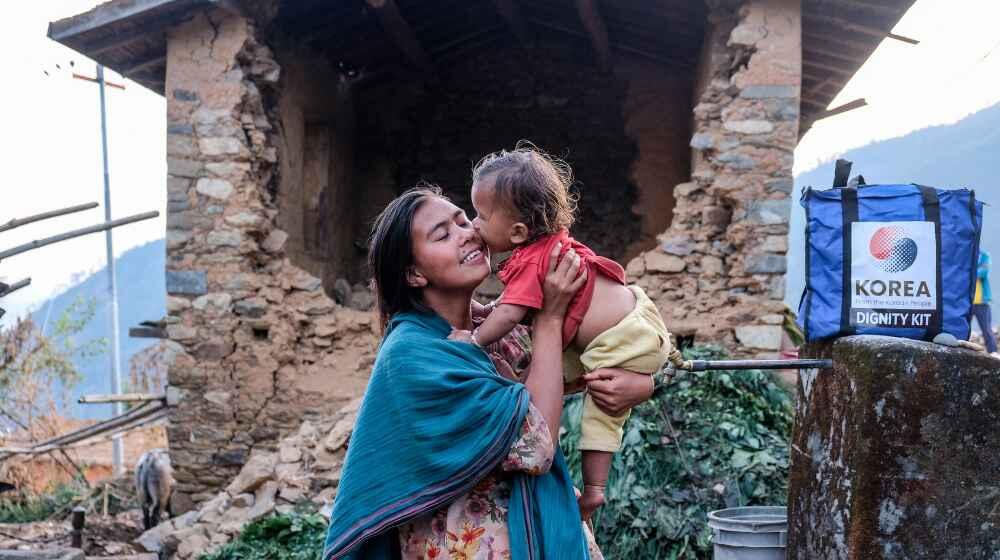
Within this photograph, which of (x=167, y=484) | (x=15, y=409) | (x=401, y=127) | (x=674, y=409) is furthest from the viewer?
(x=15, y=409)

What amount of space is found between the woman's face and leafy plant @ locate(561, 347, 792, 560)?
3024mm

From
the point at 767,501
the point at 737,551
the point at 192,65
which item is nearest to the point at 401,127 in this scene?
the point at 192,65

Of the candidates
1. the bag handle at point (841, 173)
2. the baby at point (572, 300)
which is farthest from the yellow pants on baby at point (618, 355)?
the bag handle at point (841, 173)

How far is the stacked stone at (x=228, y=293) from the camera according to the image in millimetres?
7000

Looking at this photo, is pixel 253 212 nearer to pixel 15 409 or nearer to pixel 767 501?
pixel 767 501

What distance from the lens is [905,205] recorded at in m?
2.74

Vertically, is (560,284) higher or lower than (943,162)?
lower

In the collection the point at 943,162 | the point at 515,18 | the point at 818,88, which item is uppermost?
the point at 943,162

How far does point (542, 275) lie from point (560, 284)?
6cm

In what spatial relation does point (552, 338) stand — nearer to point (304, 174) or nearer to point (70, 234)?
point (70, 234)

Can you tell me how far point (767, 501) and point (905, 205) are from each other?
8.59 feet

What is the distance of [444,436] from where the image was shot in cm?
207

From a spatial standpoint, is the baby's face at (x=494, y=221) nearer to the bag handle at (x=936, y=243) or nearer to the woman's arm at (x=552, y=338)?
the woman's arm at (x=552, y=338)

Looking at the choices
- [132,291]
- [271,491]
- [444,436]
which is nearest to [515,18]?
[271,491]
